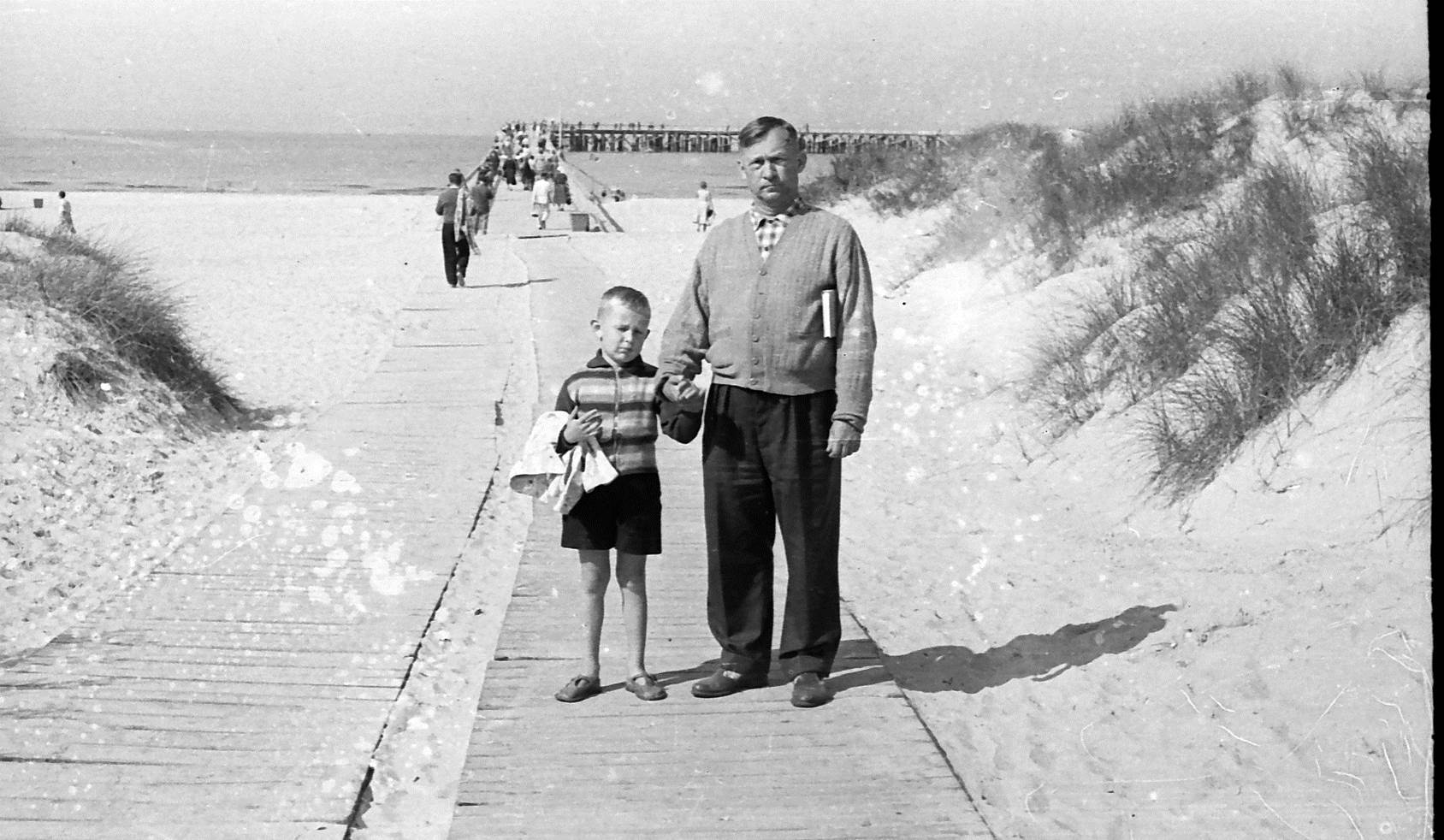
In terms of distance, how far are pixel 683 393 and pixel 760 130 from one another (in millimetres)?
810

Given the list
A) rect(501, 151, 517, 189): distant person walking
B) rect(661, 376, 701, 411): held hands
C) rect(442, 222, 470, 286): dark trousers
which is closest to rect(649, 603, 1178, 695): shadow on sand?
rect(661, 376, 701, 411): held hands

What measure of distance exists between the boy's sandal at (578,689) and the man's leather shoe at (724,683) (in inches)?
12.6

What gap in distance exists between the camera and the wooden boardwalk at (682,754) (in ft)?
12.0

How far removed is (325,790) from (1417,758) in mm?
3063

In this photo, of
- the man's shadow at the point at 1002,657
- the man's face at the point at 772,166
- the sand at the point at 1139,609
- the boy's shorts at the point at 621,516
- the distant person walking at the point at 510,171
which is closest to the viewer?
the sand at the point at 1139,609

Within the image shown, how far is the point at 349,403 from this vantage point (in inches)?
383

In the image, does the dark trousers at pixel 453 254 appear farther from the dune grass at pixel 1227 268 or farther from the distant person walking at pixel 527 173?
the distant person walking at pixel 527 173

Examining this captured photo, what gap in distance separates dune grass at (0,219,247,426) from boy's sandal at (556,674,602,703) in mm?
5248

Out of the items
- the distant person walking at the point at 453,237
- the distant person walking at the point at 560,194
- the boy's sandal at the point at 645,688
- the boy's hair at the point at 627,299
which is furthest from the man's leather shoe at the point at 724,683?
the distant person walking at the point at 560,194

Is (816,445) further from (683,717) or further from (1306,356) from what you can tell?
(1306,356)

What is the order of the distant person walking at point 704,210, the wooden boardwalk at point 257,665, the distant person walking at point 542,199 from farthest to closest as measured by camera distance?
1. the distant person walking at point 542,199
2. the distant person walking at point 704,210
3. the wooden boardwalk at point 257,665

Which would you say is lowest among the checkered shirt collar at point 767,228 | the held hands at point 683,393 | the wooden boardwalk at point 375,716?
the wooden boardwalk at point 375,716

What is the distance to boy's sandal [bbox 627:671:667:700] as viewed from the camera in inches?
177

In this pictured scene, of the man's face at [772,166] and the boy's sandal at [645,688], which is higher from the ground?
the man's face at [772,166]
